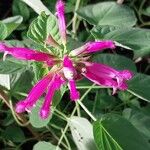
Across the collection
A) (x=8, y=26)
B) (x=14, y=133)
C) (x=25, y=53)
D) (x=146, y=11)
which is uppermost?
(x=25, y=53)

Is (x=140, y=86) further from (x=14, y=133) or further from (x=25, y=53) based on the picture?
(x=14, y=133)

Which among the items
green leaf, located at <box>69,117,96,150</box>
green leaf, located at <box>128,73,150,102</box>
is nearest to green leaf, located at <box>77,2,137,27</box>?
green leaf, located at <box>128,73,150,102</box>

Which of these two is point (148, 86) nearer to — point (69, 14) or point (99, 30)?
point (99, 30)

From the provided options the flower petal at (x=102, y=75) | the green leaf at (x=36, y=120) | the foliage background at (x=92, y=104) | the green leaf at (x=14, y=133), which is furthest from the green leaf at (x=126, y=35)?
the green leaf at (x=14, y=133)

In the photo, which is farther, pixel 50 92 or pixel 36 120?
pixel 36 120

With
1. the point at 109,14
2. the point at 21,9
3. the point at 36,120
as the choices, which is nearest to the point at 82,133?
the point at 36,120

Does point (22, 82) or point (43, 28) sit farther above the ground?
point (43, 28)

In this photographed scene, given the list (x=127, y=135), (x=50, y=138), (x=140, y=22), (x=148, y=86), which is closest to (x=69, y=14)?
(x=140, y=22)
